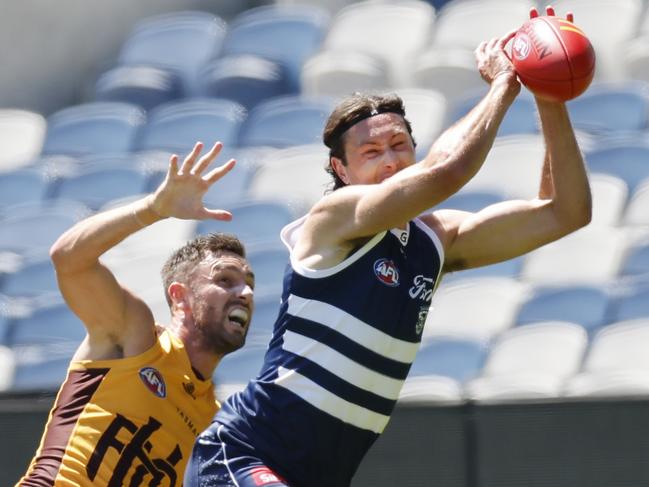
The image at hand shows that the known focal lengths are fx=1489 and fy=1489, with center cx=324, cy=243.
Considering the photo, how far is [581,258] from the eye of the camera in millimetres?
8242

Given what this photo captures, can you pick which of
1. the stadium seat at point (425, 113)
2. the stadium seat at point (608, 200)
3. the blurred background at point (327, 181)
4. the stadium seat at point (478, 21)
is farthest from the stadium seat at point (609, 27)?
the stadium seat at point (608, 200)

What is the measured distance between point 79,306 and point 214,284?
45cm

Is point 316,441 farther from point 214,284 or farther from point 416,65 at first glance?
point 416,65

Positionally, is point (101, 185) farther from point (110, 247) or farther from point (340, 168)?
point (340, 168)

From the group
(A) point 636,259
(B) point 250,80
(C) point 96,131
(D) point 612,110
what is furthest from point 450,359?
(C) point 96,131

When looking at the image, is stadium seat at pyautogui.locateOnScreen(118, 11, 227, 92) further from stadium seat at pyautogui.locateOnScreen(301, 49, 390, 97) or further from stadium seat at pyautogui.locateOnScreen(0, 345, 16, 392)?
stadium seat at pyautogui.locateOnScreen(0, 345, 16, 392)

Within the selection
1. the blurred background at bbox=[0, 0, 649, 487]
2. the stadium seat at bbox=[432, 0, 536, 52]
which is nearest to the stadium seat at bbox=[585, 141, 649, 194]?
the blurred background at bbox=[0, 0, 649, 487]

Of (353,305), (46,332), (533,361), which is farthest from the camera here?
(46,332)

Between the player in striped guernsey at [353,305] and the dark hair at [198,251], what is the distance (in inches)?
34.5

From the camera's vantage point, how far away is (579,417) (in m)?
5.72

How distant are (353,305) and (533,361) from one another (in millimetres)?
3479

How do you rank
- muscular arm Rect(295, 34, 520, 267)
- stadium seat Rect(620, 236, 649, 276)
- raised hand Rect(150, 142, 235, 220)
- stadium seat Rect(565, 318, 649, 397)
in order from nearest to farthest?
muscular arm Rect(295, 34, 520, 267), raised hand Rect(150, 142, 235, 220), stadium seat Rect(565, 318, 649, 397), stadium seat Rect(620, 236, 649, 276)

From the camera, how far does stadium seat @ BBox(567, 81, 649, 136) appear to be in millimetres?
9312

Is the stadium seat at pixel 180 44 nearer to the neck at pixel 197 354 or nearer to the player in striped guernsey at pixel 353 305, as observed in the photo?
the neck at pixel 197 354
